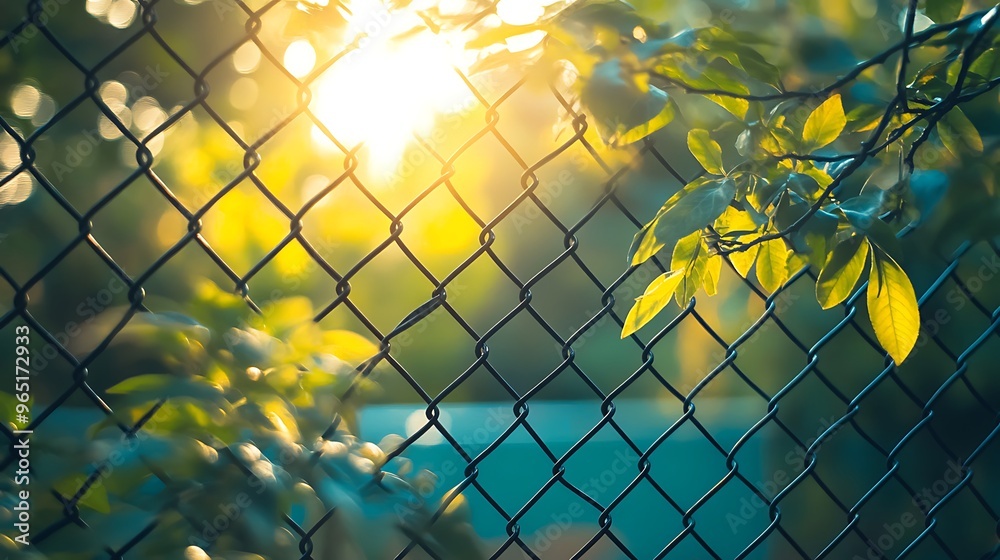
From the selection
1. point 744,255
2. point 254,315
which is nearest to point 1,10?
point 254,315

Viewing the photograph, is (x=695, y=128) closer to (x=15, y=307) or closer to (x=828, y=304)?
(x=828, y=304)

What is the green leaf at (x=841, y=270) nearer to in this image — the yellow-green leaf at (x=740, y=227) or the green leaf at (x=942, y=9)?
the yellow-green leaf at (x=740, y=227)

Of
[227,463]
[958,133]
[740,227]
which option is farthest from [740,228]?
[227,463]

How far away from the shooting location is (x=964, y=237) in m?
0.75

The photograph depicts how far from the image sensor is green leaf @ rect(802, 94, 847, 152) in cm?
67

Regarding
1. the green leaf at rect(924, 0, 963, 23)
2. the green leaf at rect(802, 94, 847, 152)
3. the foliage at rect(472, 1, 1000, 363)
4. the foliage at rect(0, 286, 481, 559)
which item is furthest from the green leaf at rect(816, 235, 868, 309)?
the foliage at rect(0, 286, 481, 559)

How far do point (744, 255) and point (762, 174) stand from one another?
0.12 metres

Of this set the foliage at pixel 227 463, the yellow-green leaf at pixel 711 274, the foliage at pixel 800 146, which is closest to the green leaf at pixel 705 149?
the foliage at pixel 800 146

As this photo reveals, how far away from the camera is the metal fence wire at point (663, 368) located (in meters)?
0.64

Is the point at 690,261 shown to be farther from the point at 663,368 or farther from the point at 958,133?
the point at 663,368

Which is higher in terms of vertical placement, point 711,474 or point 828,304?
point 828,304

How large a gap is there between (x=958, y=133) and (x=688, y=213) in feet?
1.18

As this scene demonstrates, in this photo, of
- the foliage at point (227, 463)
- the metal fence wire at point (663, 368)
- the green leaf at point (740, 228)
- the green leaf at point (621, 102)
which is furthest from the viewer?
the green leaf at point (740, 228)

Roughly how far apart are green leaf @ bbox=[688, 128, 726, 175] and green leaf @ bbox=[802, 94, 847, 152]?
3.6 inches
